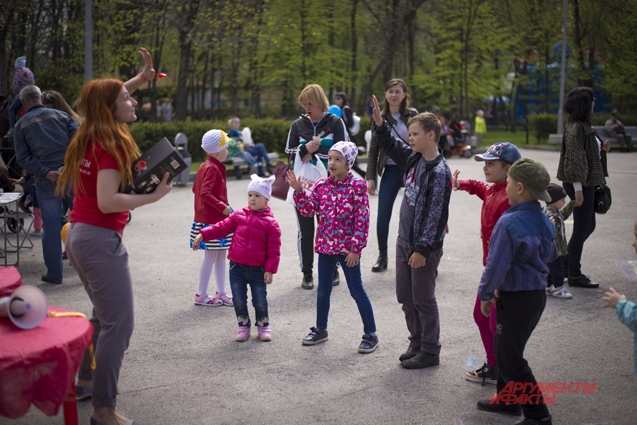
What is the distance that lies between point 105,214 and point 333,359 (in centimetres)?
231

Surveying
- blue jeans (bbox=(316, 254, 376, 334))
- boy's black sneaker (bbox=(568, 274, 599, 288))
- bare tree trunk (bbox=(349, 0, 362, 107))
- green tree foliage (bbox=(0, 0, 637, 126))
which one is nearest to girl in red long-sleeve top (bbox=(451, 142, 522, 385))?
blue jeans (bbox=(316, 254, 376, 334))

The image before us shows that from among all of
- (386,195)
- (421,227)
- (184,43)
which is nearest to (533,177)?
(421,227)

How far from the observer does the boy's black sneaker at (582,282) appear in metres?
7.58

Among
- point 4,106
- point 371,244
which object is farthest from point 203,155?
point 371,244

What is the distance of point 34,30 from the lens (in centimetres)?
1984

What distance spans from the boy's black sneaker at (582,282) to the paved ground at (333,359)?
0.48ft

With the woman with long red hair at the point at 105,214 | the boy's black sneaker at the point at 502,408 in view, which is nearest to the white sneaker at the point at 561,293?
the boy's black sneaker at the point at 502,408

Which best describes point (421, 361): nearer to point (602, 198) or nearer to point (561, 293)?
point (561, 293)

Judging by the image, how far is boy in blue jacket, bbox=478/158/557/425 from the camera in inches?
163

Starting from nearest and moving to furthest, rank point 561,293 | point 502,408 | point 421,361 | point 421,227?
point 502,408, point 421,227, point 421,361, point 561,293

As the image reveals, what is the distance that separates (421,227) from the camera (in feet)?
16.6

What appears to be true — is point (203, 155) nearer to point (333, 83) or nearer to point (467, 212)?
point (467, 212)

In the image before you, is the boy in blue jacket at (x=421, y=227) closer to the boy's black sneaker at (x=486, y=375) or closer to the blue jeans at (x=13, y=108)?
the boy's black sneaker at (x=486, y=375)

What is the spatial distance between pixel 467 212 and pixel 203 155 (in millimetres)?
11485
